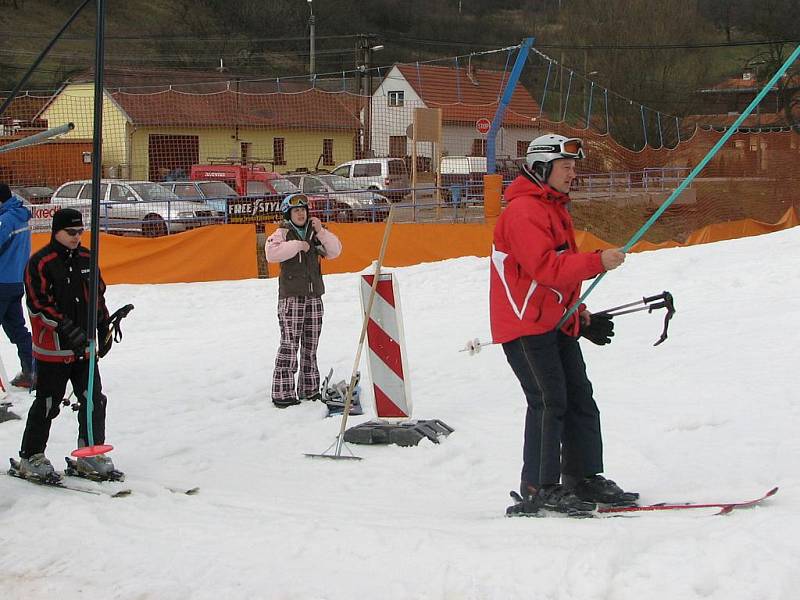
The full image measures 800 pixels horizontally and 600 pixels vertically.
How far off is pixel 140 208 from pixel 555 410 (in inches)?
609

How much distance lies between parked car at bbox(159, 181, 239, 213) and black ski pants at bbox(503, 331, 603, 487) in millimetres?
15746

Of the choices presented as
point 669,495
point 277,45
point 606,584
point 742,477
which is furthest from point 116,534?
point 277,45

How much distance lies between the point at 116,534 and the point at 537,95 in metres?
44.2

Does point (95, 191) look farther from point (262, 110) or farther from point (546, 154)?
point (262, 110)

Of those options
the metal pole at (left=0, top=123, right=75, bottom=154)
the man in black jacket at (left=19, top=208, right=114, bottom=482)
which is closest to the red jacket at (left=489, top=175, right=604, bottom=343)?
the metal pole at (left=0, top=123, right=75, bottom=154)

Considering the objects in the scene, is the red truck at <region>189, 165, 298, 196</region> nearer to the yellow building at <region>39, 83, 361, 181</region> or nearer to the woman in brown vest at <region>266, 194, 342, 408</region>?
the yellow building at <region>39, 83, 361, 181</region>

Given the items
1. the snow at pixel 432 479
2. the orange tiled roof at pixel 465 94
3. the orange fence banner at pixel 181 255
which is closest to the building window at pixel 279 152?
the orange tiled roof at pixel 465 94

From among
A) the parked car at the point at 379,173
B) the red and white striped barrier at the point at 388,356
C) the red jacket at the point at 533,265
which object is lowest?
the red and white striped barrier at the point at 388,356

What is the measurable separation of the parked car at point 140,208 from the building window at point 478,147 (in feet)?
28.8

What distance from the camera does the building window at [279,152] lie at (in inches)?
1213

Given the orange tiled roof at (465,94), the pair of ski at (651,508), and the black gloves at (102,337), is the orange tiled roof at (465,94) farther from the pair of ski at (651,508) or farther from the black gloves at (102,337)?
the pair of ski at (651,508)

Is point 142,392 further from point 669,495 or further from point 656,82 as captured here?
point 656,82

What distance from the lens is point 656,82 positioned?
1767 inches

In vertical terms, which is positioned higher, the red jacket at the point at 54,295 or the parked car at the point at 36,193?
the parked car at the point at 36,193
